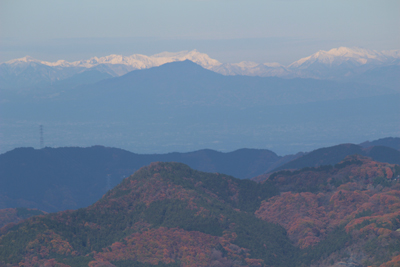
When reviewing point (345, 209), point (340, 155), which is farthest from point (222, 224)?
point (340, 155)

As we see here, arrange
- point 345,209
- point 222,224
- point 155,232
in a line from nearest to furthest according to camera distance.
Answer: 1. point 155,232
2. point 222,224
3. point 345,209

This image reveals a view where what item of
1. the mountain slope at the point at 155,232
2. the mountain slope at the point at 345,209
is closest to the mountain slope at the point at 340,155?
the mountain slope at the point at 345,209

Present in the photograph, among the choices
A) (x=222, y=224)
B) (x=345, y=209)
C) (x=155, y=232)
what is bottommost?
(x=155, y=232)

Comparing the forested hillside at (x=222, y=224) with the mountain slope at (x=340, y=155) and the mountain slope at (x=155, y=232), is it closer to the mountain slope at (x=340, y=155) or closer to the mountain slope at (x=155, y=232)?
the mountain slope at (x=155, y=232)

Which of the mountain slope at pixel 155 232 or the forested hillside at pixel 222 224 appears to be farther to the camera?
the mountain slope at pixel 155 232

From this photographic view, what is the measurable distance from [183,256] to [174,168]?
32.3 metres

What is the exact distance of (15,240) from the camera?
7662 centimetres

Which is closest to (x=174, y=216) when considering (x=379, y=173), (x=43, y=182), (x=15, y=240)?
(x=15, y=240)

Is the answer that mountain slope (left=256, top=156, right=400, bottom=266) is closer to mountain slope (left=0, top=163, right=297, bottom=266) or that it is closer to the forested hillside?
the forested hillside

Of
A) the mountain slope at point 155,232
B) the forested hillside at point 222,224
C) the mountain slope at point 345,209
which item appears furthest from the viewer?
the mountain slope at point 155,232

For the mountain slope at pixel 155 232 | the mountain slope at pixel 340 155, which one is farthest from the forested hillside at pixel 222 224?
the mountain slope at pixel 340 155

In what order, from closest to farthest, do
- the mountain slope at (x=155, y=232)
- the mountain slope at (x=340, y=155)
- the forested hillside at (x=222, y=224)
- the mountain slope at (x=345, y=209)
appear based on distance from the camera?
the mountain slope at (x=345, y=209)
the forested hillside at (x=222, y=224)
the mountain slope at (x=155, y=232)
the mountain slope at (x=340, y=155)

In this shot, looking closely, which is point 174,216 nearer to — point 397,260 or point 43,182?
point 397,260

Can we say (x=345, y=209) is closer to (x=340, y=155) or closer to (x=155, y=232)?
(x=155, y=232)
